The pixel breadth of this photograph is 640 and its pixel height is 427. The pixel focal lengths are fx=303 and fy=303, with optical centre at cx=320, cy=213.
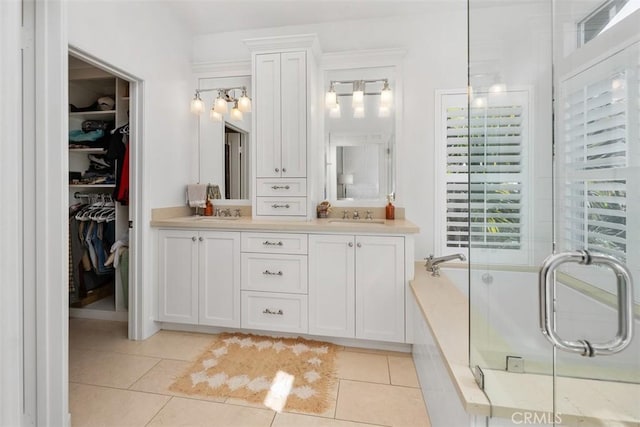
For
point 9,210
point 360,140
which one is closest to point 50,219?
point 9,210

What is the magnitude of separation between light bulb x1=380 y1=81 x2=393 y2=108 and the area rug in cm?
210

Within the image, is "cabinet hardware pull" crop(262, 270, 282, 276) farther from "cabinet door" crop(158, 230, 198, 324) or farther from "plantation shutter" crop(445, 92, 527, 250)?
"plantation shutter" crop(445, 92, 527, 250)

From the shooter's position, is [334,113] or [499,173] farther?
[334,113]

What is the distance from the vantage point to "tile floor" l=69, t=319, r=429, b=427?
60.2 inches

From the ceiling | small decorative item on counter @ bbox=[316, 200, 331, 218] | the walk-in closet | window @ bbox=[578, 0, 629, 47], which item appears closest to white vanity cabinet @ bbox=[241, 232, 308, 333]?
small decorative item on counter @ bbox=[316, 200, 331, 218]

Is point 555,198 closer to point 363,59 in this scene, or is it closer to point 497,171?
point 497,171

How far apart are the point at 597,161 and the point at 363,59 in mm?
2309

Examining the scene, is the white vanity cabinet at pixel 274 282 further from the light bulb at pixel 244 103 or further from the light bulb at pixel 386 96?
the light bulb at pixel 386 96

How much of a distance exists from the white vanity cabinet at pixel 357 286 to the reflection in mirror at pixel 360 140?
0.75 m

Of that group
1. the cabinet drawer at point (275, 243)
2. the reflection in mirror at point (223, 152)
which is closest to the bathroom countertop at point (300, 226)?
the cabinet drawer at point (275, 243)

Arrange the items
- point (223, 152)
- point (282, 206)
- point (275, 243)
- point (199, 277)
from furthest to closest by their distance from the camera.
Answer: point (223, 152)
point (282, 206)
point (199, 277)
point (275, 243)

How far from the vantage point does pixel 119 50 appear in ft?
Answer: 6.95

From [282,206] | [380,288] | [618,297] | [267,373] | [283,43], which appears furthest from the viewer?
[282,206]

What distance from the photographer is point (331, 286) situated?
7.42ft
